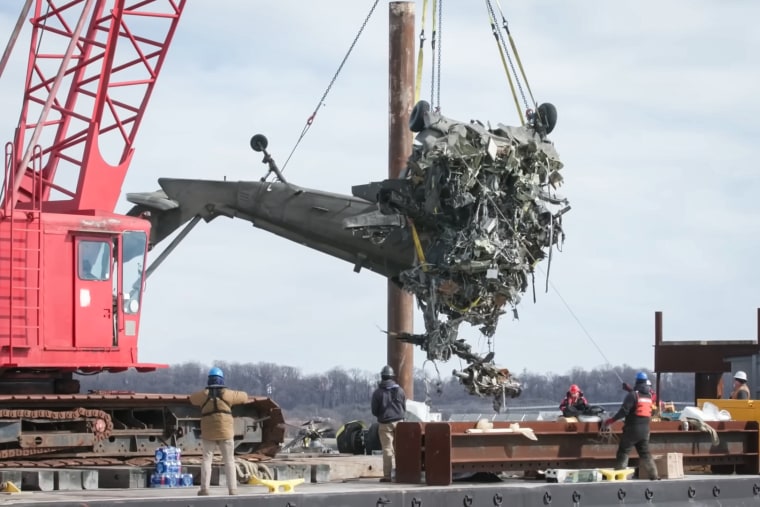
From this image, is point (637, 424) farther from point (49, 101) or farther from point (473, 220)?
point (49, 101)

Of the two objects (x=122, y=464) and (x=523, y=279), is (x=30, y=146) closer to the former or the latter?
(x=122, y=464)

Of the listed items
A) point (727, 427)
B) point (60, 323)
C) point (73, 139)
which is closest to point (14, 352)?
point (60, 323)

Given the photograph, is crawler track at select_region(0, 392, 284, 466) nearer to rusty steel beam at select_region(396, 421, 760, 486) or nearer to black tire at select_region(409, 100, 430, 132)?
rusty steel beam at select_region(396, 421, 760, 486)

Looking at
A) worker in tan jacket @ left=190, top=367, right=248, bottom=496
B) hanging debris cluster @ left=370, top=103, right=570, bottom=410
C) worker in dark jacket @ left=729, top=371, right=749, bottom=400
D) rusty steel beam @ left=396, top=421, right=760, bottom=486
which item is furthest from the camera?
worker in dark jacket @ left=729, top=371, right=749, bottom=400

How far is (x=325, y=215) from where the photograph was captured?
25922 millimetres

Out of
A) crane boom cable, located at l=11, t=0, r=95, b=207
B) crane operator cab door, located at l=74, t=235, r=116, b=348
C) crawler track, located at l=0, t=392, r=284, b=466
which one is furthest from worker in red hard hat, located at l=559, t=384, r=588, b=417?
crane boom cable, located at l=11, t=0, r=95, b=207

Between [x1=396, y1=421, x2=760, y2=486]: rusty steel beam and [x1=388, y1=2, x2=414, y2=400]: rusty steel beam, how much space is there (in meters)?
7.41

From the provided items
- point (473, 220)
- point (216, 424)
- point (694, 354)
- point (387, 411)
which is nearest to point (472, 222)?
point (473, 220)

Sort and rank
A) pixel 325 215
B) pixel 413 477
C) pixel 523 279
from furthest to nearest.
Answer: pixel 325 215 → pixel 523 279 → pixel 413 477

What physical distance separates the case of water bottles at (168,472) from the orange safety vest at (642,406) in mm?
6054

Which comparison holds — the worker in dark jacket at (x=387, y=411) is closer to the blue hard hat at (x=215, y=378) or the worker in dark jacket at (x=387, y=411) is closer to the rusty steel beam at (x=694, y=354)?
the blue hard hat at (x=215, y=378)

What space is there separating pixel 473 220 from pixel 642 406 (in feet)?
15.0

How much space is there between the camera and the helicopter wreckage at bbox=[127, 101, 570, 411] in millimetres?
22859

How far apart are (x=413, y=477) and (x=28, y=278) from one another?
5.88 m
